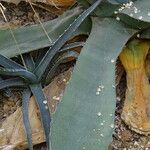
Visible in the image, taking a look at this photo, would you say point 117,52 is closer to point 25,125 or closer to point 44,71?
point 44,71

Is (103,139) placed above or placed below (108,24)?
below

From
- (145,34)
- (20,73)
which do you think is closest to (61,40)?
(20,73)

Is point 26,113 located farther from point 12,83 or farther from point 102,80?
point 102,80

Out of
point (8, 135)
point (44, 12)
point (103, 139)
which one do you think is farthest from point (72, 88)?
point (44, 12)

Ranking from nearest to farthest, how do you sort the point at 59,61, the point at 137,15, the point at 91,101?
the point at 91,101 → the point at 137,15 → the point at 59,61

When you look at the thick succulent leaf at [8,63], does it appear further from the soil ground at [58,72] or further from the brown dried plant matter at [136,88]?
the brown dried plant matter at [136,88]

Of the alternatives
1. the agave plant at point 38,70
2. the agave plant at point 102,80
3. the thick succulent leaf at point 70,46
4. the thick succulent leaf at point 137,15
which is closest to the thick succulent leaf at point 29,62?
the agave plant at point 38,70

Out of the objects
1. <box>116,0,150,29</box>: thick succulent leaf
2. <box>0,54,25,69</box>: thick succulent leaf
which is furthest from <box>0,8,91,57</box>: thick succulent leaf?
<box>116,0,150,29</box>: thick succulent leaf
